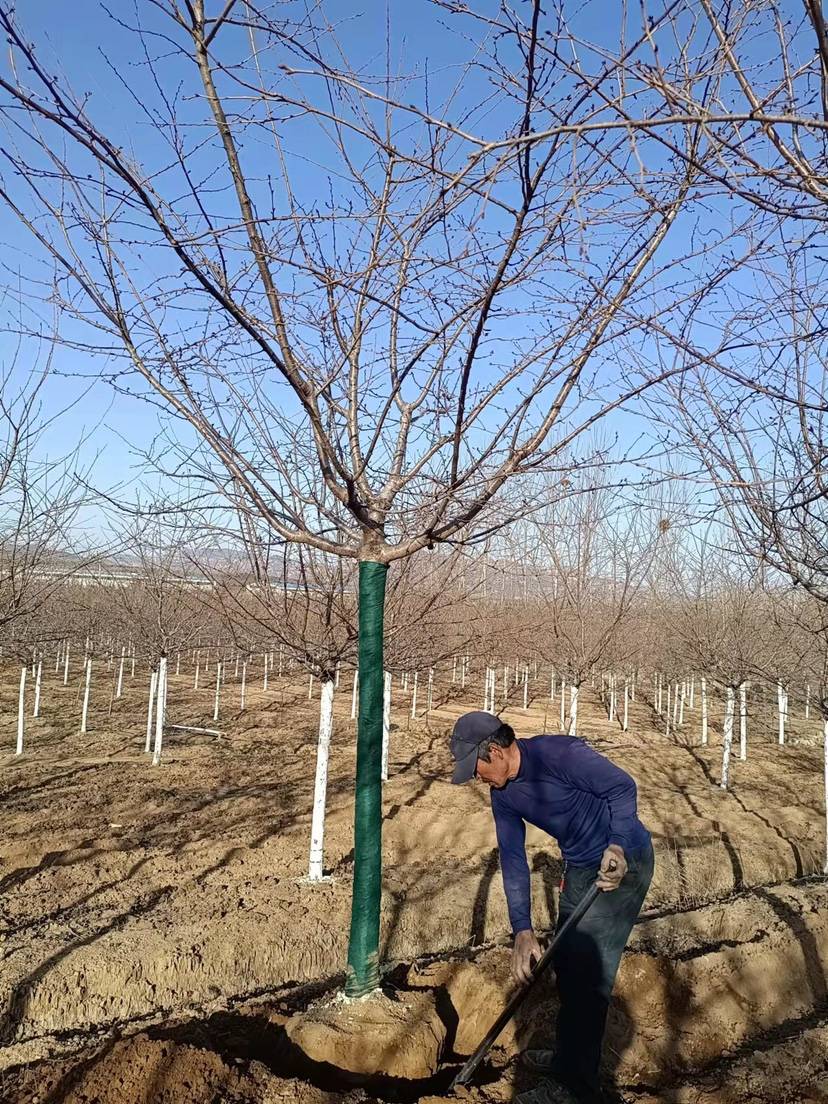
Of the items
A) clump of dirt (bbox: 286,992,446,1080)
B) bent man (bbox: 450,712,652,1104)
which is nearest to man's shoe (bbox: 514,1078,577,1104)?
bent man (bbox: 450,712,652,1104)

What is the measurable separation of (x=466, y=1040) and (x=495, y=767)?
5.12 feet

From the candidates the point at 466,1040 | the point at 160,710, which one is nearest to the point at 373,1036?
the point at 466,1040

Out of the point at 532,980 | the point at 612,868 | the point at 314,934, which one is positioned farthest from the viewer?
the point at 314,934

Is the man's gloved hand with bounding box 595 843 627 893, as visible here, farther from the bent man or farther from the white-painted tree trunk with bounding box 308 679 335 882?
the white-painted tree trunk with bounding box 308 679 335 882

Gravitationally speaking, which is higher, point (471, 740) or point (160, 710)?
point (471, 740)

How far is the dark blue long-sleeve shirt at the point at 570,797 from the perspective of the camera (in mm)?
2891

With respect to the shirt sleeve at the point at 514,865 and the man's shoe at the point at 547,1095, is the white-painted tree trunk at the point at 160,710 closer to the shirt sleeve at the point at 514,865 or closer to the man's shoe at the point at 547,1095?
the shirt sleeve at the point at 514,865

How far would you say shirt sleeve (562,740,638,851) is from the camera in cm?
285

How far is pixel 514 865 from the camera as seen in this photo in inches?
125

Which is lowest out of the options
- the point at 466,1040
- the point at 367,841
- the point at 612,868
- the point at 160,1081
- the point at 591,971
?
the point at 466,1040

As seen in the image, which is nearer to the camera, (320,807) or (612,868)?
(612,868)

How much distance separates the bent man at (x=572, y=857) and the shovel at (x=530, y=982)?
31 mm

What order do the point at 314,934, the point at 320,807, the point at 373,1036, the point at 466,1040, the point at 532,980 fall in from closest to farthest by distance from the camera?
the point at 532,980
the point at 373,1036
the point at 466,1040
the point at 314,934
the point at 320,807

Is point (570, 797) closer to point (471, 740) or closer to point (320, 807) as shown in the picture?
point (471, 740)
